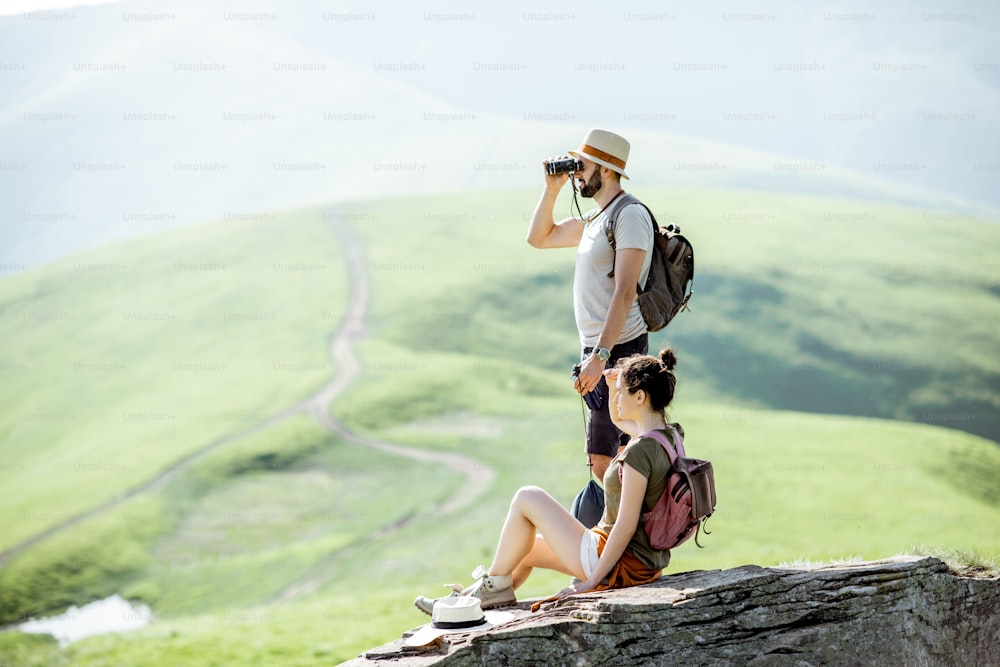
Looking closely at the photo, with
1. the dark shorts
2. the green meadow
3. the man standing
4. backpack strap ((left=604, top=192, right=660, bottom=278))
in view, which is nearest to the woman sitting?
the man standing

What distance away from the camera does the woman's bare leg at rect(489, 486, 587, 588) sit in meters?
8.20

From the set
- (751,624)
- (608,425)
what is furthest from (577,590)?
(608,425)

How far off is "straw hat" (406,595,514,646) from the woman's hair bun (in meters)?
2.47

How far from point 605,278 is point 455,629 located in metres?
3.35

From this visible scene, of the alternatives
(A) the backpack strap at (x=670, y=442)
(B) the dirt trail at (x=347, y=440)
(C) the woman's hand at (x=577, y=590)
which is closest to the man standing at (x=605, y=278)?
(A) the backpack strap at (x=670, y=442)

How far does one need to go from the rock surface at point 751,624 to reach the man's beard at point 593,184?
356 cm

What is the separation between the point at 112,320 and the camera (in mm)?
77438

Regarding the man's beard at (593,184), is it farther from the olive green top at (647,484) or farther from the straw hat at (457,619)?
the straw hat at (457,619)

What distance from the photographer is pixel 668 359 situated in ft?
26.5

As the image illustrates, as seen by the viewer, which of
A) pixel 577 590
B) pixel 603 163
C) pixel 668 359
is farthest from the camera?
pixel 603 163

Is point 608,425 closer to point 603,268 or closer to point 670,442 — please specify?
point 670,442

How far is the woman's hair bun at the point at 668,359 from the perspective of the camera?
803cm

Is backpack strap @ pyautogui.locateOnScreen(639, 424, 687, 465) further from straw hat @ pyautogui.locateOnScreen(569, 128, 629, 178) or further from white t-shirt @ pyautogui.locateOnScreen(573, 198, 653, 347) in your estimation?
straw hat @ pyautogui.locateOnScreen(569, 128, 629, 178)

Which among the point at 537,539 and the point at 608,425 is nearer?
the point at 537,539
